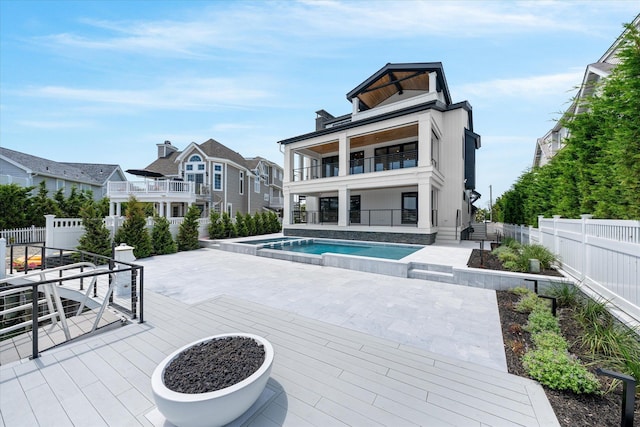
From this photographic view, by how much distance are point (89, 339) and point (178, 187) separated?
18.3 meters

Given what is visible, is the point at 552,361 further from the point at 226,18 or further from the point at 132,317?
the point at 226,18

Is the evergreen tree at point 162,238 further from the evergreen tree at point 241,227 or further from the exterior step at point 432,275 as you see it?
the exterior step at point 432,275

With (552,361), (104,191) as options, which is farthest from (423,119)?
(104,191)

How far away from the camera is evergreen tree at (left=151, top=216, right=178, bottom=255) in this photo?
12.1m

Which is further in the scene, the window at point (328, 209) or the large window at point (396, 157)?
the window at point (328, 209)

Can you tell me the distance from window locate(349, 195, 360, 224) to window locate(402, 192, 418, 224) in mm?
3347

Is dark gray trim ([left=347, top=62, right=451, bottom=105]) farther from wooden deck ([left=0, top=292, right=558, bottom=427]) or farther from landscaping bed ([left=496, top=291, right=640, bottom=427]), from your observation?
wooden deck ([left=0, top=292, right=558, bottom=427])

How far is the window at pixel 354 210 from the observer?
18.9 metres

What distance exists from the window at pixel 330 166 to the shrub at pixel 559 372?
57.4 feet

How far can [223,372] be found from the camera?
7.68ft

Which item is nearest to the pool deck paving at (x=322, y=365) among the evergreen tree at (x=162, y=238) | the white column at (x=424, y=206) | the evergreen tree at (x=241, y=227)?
the evergreen tree at (x=162, y=238)

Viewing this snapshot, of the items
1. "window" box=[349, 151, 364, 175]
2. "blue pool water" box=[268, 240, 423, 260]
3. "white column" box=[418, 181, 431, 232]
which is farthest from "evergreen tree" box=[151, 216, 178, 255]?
"white column" box=[418, 181, 431, 232]

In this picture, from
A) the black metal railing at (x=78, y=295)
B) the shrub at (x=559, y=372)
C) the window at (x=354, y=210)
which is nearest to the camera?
the shrub at (x=559, y=372)

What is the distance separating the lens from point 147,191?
757 inches
